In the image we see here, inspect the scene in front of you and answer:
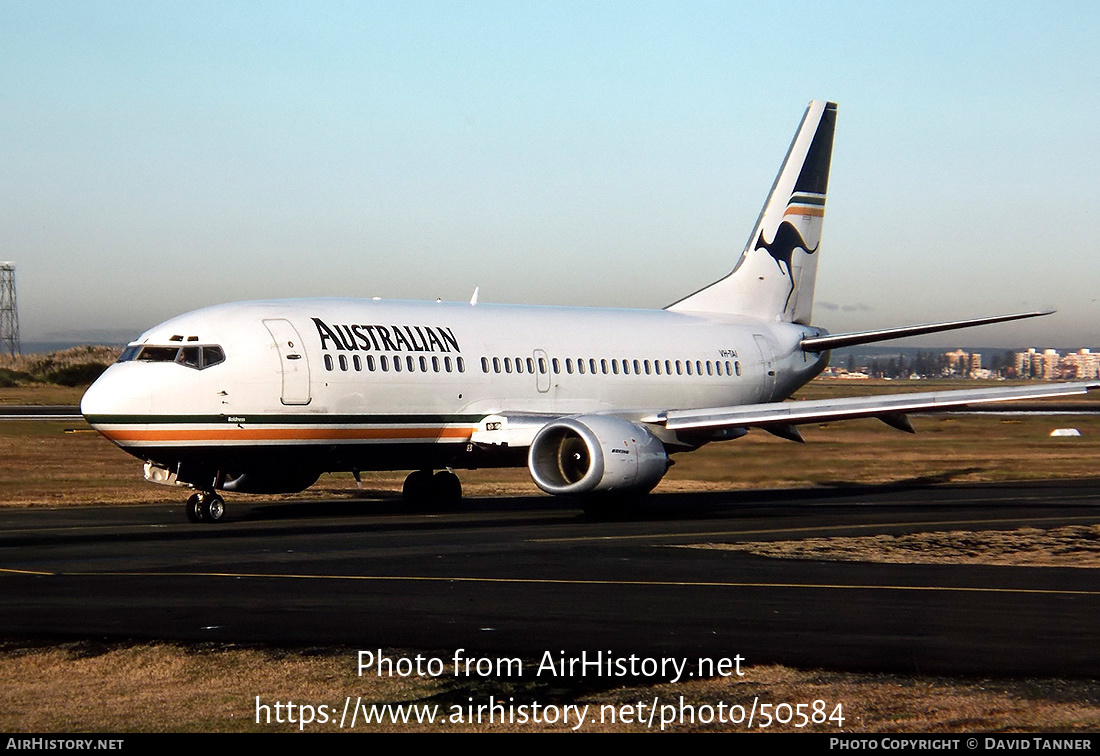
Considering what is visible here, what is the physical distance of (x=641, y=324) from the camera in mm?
34281

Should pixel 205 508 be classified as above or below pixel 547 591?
below

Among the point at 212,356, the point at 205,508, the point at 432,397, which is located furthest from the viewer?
the point at 432,397

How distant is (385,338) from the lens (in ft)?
91.9

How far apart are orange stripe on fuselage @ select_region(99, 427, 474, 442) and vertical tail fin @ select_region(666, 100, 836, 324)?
11264mm

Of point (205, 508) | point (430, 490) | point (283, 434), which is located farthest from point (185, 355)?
point (430, 490)

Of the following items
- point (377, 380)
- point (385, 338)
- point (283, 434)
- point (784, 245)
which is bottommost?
point (283, 434)

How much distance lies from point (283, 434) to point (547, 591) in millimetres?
11330

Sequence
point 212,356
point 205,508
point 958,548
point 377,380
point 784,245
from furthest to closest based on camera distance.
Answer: point 784,245, point 377,380, point 205,508, point 212,356, point 958,548

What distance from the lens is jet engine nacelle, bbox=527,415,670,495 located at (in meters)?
26.3

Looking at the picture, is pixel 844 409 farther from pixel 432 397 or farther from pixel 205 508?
pixel 205 508

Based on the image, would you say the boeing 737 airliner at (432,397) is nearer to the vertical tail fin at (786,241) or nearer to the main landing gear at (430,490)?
the main landing gear at (430,490)
